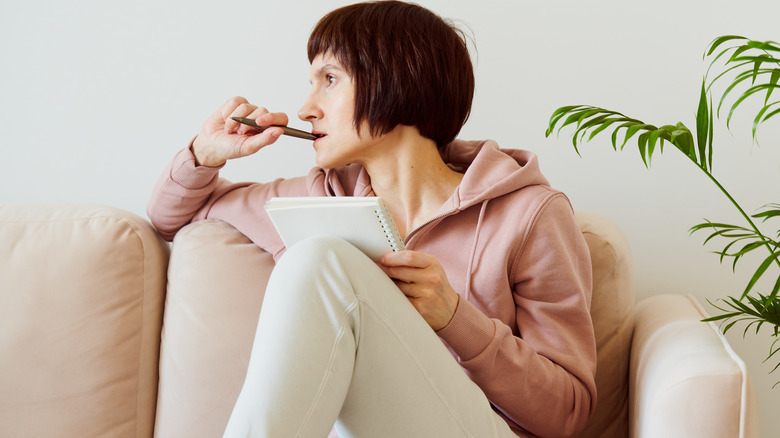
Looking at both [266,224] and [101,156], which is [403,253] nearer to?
[266,224]

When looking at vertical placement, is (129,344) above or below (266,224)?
below

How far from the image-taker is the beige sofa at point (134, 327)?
136cm

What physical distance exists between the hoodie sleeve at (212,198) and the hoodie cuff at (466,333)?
0.48 metres

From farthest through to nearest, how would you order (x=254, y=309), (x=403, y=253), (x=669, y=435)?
(x=254, y=309) < (x=403, y=253) < (x=669, y=435)

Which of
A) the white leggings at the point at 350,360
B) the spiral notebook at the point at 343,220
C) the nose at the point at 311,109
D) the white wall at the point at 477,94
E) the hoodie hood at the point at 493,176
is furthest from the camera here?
the white wall at the point at 477,94

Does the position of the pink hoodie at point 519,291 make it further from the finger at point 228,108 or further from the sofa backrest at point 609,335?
the finger at point 228,108

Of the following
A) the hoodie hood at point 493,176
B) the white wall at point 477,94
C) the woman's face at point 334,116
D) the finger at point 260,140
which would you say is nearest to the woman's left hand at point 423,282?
the hoodie hood at point 493,176

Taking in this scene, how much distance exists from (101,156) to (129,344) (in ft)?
1.91

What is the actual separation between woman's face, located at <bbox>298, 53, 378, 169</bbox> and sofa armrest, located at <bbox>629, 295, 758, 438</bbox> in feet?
2.04

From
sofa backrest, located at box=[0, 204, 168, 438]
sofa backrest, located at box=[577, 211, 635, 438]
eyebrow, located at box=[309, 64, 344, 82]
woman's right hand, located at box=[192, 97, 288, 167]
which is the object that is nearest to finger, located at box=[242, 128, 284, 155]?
woman's right hand, located at box=[192, 97, 288, 167]

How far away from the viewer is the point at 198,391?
1.37m

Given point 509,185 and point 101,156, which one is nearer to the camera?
point 509,185

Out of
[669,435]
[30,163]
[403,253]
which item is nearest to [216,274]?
[403,253]

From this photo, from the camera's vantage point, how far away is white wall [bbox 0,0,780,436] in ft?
5.27
